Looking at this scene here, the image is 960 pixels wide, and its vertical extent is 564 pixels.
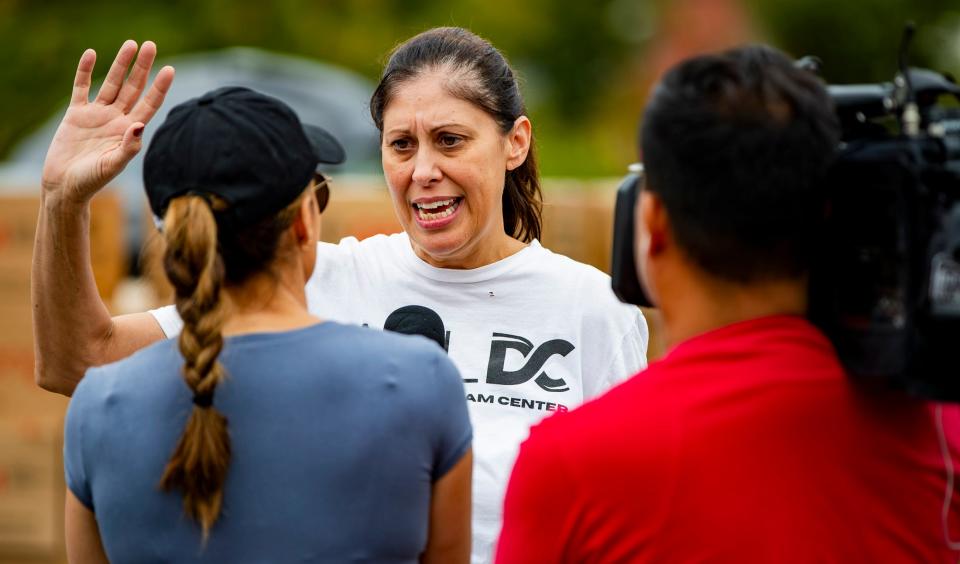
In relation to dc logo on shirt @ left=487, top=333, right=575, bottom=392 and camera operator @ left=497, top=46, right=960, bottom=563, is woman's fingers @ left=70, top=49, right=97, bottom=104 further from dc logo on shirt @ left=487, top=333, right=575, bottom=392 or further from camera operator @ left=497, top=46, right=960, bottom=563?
camera operator @ left=497, top=46, right=960, bottom=563

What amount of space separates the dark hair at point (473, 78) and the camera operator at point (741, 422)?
1256mm

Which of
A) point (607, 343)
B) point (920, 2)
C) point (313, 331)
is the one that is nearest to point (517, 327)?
point (607, 343)

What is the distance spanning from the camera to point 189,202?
2.03m

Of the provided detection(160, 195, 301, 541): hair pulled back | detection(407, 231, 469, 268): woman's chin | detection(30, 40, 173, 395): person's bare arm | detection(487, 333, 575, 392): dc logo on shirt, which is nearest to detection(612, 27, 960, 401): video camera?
detection(160, 195, 301, 541): hair pulled back

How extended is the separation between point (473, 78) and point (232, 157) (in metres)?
1.18

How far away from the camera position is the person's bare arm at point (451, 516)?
2.11 meters

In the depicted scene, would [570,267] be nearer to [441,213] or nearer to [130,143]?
[441,213]

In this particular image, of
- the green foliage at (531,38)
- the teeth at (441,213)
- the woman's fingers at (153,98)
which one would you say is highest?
the woman's fingers at (153,98)

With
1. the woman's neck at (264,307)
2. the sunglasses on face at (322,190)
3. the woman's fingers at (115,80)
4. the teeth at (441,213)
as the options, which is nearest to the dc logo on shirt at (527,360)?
the teeth at (441,213)

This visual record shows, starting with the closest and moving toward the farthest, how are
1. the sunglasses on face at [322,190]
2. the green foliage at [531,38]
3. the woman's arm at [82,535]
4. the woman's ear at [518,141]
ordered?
the woman's arm at [82,535] → the sunglasses on face at [322,190] → the woman's ear at [518,141] → the green foliage at [531,38]

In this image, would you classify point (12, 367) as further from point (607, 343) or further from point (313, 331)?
point (313, 331)

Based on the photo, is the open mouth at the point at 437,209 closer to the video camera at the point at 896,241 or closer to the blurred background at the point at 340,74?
the blurred background at the point at 340,74

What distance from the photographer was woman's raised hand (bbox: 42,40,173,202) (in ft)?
8.67

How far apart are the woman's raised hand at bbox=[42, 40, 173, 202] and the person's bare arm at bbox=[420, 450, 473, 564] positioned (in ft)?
3.28
